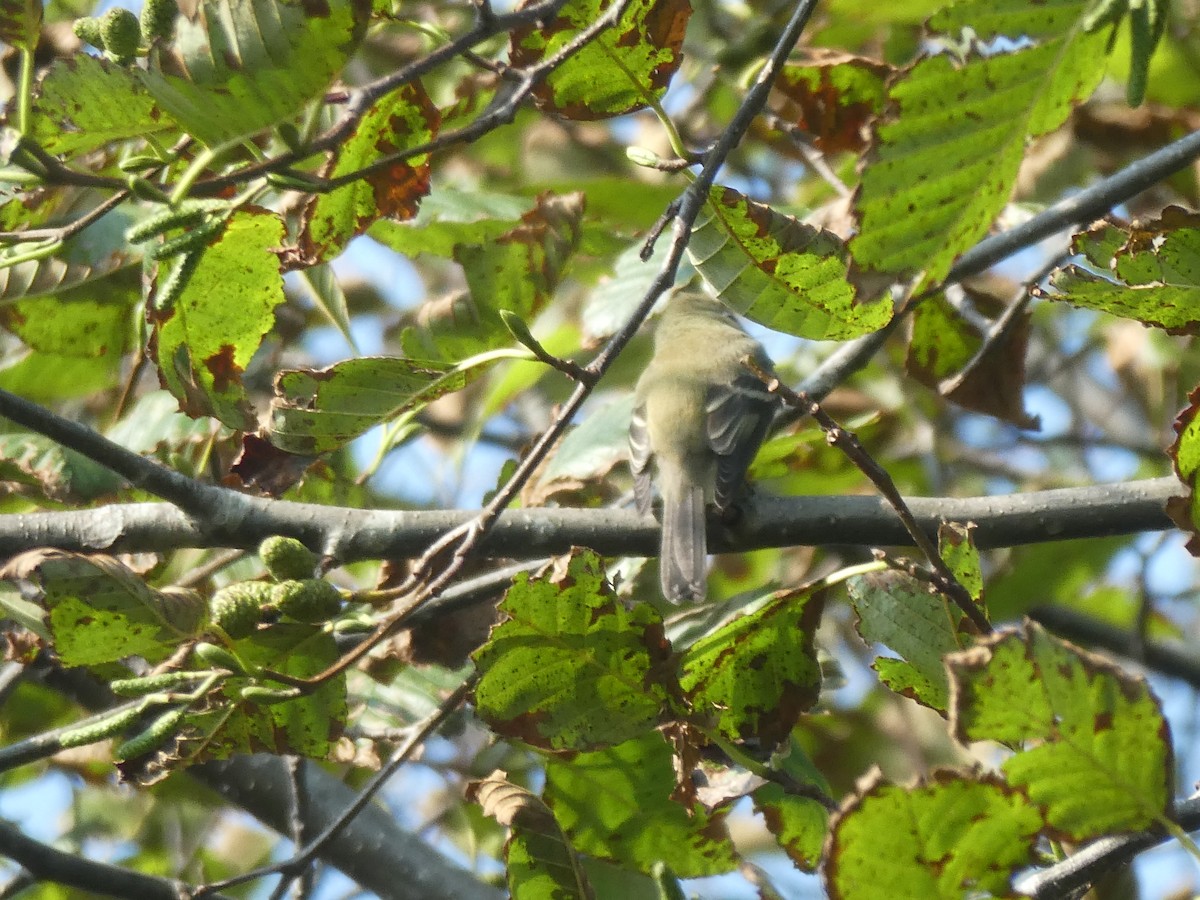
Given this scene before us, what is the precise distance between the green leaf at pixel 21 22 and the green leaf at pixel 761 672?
4.09 feet

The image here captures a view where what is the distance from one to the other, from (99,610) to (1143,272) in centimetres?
155

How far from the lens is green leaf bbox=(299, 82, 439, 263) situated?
2.39 meters

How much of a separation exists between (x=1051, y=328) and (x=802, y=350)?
2021 mm

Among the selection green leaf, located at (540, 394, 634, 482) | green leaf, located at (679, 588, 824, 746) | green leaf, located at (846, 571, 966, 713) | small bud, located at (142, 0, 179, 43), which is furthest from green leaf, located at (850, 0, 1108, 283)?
green leaf, located at (540, 394, 634, 482)

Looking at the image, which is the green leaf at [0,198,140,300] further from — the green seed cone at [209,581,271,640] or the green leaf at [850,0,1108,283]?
the green leaf at [850,0,1108,283]

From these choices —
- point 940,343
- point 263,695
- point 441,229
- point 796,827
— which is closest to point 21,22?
point 263,695

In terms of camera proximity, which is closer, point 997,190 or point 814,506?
point 997,190

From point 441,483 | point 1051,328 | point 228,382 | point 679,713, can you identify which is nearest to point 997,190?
point 679,713

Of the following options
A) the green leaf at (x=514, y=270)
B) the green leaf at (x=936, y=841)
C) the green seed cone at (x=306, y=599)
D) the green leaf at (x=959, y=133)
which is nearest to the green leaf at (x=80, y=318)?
the green leaf at (x=514, y=270)

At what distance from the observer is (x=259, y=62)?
151 cm

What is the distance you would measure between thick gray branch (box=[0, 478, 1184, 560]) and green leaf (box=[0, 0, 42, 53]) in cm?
80

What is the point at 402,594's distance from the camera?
200cm

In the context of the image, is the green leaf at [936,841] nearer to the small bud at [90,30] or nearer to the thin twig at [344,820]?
the thin twig at [344,820]

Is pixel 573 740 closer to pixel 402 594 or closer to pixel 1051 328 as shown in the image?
pixel 402 594
